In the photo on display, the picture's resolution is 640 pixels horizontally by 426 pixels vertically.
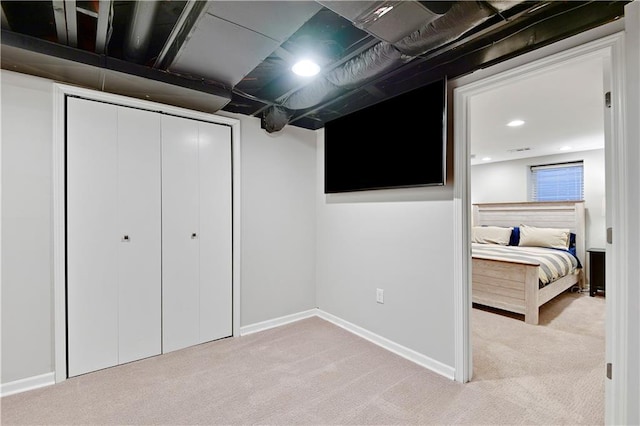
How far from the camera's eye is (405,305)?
2.54 meters

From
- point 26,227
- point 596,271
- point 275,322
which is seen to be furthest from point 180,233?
point 596,271

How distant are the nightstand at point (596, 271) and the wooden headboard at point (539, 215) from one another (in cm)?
42

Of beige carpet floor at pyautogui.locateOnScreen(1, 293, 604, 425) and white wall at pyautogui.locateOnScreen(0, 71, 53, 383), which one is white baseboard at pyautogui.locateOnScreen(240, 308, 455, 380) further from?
white wall at pyautogui.locateOnScreen(0, 71, 53, 383)

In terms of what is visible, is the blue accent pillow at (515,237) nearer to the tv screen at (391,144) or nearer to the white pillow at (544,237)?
the white pillow at (544,237)

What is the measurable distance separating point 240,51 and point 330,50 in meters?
0.58

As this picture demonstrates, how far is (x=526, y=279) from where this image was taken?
329 cm

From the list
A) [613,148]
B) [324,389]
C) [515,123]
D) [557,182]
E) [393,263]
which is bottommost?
[324,389]

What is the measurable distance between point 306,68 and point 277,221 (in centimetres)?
162

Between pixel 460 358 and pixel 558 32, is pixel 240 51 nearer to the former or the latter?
pixel 558 32

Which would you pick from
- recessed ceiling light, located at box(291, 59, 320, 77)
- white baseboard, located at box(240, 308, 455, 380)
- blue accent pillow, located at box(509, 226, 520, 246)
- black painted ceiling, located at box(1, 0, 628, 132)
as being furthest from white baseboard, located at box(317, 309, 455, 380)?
blue accent pillow, located at box(509, 226, 520, 246)

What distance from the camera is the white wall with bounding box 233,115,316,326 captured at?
3051 mm

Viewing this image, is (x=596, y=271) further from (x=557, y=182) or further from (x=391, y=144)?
(x=391, y=144)

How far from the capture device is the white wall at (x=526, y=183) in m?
4.77

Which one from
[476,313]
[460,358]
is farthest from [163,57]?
[476,313]
